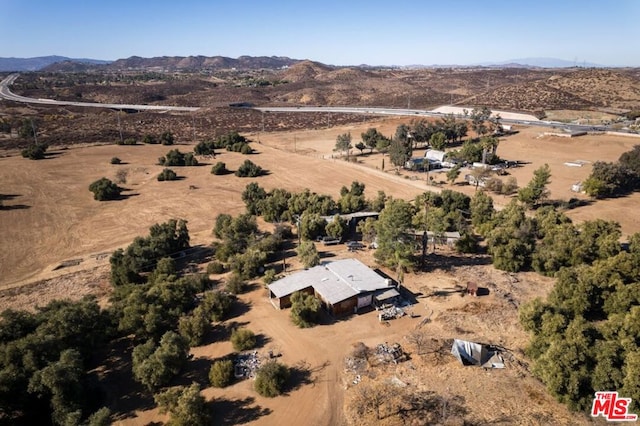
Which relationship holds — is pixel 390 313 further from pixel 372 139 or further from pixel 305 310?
pixel 372 139

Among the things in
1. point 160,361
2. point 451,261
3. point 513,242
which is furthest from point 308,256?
point 513,242

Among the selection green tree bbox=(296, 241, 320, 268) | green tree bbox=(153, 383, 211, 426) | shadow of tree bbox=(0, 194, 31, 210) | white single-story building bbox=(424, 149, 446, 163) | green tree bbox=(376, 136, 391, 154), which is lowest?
green tree bbox=(153, 383, 211, 426)

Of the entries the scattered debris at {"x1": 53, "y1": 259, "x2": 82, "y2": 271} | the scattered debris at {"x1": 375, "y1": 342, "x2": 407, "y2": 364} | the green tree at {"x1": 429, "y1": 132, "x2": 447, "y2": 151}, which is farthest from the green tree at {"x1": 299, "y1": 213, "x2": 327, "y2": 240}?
the green tree at {"x1": 429, "y1": 132, "x2": 447, "y2": 151}

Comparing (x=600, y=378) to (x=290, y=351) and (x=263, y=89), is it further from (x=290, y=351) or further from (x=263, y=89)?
(x=263, y=89)

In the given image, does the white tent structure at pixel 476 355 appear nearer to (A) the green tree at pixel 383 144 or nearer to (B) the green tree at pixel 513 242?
(B) the green tree at pixel 513 242

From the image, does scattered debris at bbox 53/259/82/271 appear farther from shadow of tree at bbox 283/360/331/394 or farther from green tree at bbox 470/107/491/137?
green tree at bbox 470/107/491/137

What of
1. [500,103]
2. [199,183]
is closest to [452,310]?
[199,183]

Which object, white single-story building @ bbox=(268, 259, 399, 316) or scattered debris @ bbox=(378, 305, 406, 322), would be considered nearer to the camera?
scattered debris @ bbox=(378, 305, 406, 322)
